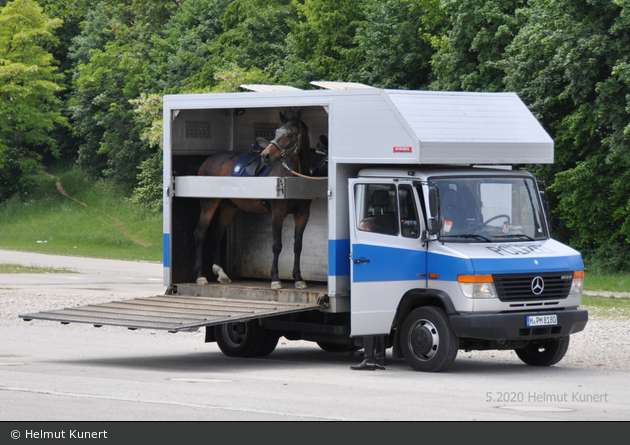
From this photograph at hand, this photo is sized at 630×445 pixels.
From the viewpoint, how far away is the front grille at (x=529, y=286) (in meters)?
12.3

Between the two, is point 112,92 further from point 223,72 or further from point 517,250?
point 517,250

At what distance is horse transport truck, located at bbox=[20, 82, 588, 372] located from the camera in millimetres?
12344

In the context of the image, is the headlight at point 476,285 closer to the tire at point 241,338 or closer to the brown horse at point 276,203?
the brown horse at point 276,203

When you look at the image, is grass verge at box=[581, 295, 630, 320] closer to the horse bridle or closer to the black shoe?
the black shoe

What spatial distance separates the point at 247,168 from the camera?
14758 millimetres

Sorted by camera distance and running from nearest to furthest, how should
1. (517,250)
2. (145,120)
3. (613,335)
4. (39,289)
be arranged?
(517,250) → (613,335) → (39,289) → (145,120)

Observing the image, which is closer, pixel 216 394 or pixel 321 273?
pixel 216 394

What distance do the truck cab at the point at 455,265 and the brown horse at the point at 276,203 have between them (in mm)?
1460

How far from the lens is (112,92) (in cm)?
6000

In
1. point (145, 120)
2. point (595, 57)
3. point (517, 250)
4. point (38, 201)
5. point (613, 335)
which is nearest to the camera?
point (517, 250)

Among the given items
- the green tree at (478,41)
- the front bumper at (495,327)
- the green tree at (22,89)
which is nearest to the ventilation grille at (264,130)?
the front bumper at (495,327)

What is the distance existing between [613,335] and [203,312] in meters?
7.31

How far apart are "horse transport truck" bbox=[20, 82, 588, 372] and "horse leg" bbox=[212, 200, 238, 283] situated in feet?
3.94
